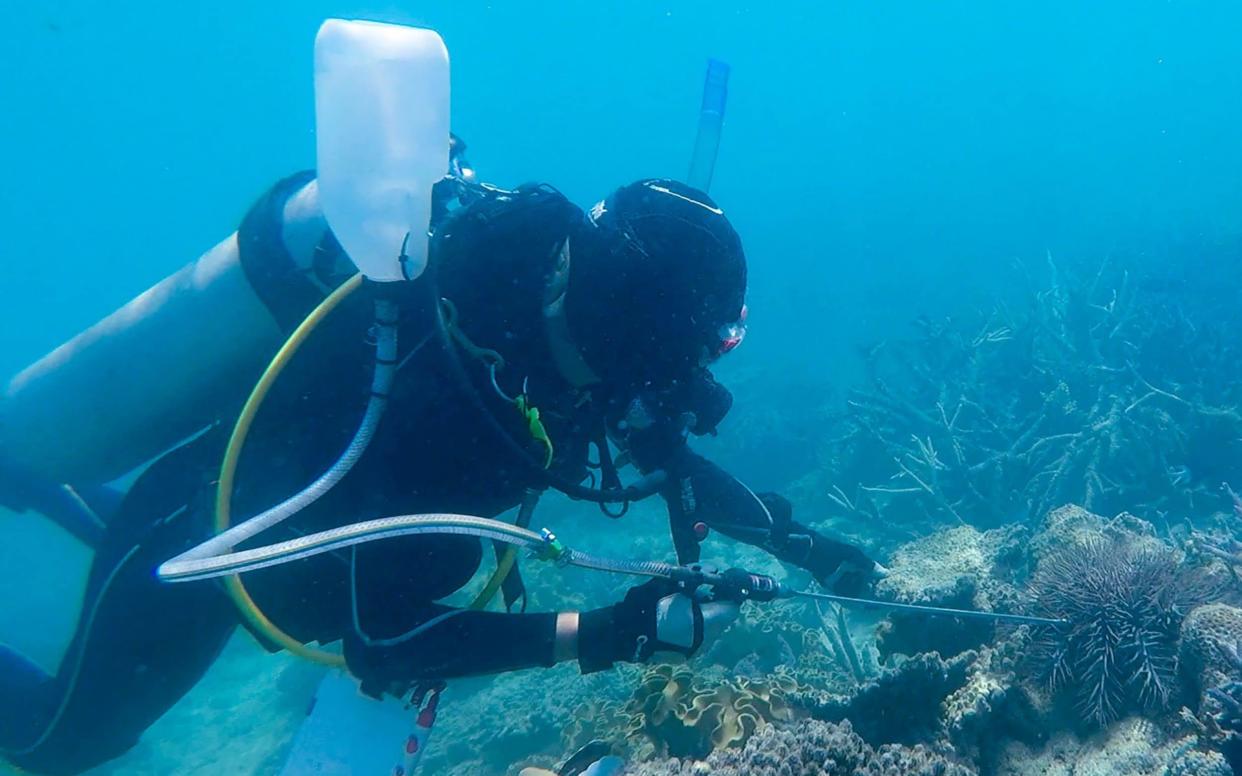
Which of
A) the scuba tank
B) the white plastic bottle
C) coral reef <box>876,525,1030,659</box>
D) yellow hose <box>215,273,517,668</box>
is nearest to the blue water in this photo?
coral reef <box>876,525,1030,659</box>

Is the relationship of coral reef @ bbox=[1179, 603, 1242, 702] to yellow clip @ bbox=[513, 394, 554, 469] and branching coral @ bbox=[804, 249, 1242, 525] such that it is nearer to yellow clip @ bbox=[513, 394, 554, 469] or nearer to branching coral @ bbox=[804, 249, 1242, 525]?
yellow clip @ bbox=[513, 394, 554, 469]

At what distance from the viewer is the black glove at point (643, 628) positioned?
2.69m

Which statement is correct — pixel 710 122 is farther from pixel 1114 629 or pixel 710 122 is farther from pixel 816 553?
pixel 1114 629

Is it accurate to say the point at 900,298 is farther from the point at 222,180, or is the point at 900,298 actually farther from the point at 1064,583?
the point at 222,180

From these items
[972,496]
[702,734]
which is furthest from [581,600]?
[702,734]

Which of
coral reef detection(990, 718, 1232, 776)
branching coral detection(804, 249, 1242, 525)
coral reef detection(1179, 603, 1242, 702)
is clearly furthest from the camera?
branching coral detection(804, 249, 1242, 525)

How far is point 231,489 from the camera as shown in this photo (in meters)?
2.45

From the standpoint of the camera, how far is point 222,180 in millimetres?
113562

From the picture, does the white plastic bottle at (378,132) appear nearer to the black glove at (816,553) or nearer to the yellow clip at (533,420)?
the yellow clip at (533,420)

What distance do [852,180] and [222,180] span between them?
102536 mm

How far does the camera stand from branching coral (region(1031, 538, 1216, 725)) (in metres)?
3.06

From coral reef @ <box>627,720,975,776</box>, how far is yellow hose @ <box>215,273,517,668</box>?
1.26m

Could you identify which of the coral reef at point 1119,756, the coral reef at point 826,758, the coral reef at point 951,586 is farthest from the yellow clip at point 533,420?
the coral reef at point 1119,756

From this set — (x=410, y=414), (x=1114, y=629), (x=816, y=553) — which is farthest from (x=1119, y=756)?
(x=410, y=414)
